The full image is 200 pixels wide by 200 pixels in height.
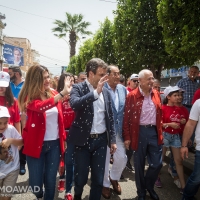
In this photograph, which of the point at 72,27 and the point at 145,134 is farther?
the point at 72,27

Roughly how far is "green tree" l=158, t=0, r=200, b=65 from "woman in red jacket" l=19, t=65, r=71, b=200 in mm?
4783

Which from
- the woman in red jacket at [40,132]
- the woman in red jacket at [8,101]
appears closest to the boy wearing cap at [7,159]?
the woman in red jacket at [40,132]

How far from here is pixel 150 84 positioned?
363 cm

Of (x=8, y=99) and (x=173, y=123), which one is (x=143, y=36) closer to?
(x=173, y=123)

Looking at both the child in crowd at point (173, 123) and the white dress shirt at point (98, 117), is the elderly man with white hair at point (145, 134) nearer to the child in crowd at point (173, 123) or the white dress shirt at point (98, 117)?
the child in crowd at point (173, 123)

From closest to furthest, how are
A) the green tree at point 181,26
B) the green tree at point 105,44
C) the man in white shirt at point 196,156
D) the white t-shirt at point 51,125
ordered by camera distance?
the white t-shirt at point 51,125 → the man in white shirt at point 196,156 → the green tree at point 181,26 → the green tree at point 105,44

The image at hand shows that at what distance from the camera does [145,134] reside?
11.7ft

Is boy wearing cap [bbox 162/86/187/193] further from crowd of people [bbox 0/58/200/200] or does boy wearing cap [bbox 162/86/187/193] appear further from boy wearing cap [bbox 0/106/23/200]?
boy wearing cap [bbox 0/106/23/200]

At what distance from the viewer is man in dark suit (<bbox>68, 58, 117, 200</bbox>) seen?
2.92 meters

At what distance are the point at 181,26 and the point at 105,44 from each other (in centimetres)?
1426

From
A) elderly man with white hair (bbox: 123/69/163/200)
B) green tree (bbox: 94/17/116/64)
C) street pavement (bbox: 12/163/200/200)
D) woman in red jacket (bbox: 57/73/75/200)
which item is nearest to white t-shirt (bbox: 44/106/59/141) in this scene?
woman in red jacket (bbox: 57/73/75/200)

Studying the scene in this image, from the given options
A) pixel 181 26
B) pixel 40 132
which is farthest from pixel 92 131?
pixel 181 26

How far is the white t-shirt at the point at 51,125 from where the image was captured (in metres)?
2.89

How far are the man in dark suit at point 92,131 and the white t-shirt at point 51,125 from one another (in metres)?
0.21
